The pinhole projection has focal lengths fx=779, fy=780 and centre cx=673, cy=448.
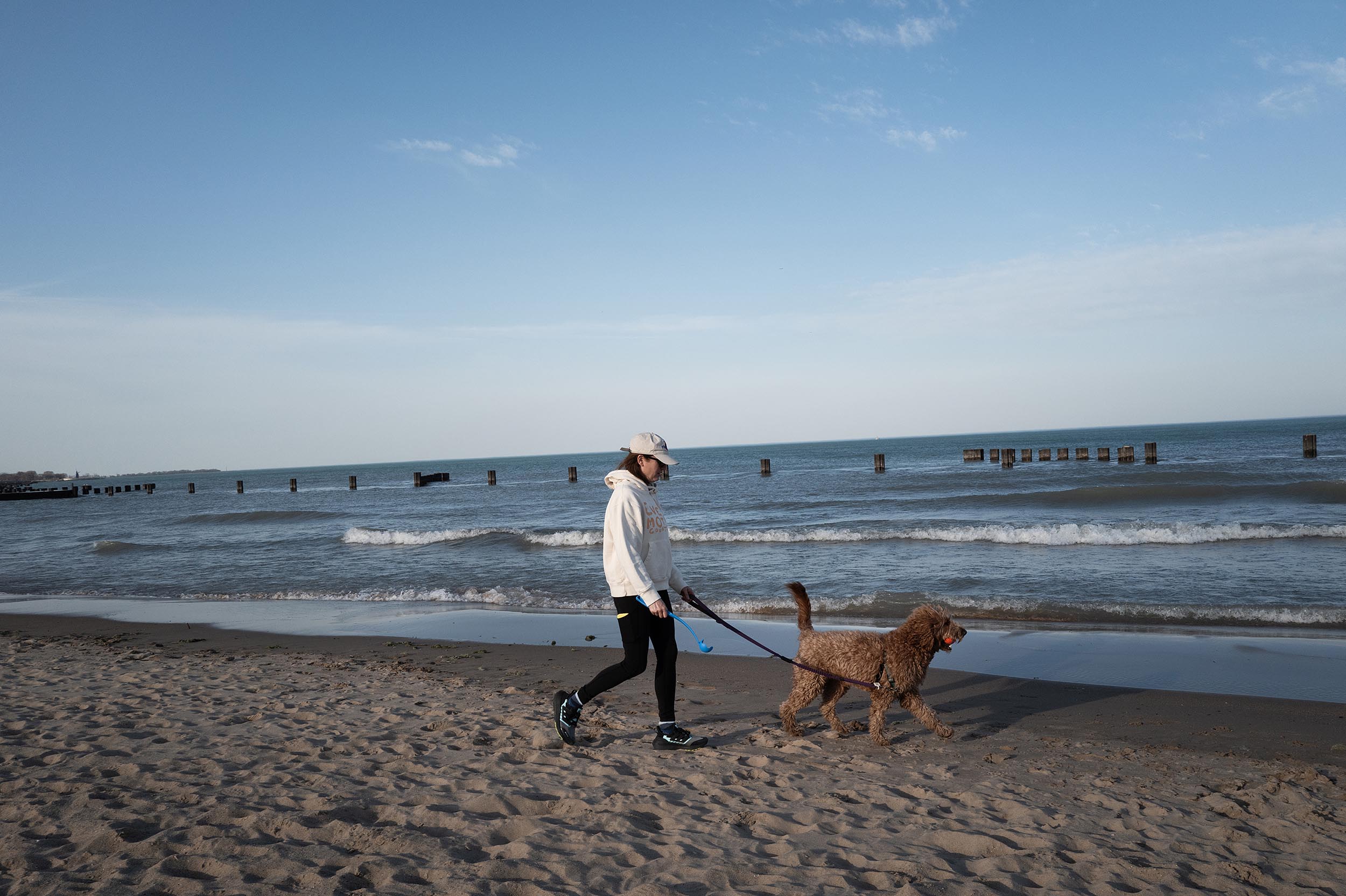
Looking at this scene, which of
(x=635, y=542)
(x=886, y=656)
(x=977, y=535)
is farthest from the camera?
(x=977, y=535)

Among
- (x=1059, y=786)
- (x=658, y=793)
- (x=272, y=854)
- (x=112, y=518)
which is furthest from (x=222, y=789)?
(x=112, y=518)

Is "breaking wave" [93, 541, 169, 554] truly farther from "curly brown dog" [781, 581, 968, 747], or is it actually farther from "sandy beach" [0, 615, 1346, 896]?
"curly brown dog" [781, 581, 968, 747]

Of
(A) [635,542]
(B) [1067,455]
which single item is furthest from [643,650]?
(B) [1067,455]

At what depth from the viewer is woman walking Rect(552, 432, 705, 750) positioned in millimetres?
4270

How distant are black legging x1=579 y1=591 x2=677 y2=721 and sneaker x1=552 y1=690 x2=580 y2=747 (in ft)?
0.40

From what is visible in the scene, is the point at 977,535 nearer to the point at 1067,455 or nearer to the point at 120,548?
the point at 120,548

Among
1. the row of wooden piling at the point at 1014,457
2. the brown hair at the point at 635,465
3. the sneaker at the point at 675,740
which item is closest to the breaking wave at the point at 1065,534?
the sneaker at the point at 675,740

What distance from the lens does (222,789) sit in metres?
3.76

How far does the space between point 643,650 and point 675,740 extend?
64cm

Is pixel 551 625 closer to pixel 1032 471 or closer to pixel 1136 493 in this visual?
pixel 1136 493

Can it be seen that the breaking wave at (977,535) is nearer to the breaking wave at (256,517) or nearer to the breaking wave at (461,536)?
the breaking wave at (461,536)

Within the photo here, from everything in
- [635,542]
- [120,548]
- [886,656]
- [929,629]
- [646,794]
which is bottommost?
[120,548]

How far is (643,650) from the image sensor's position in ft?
14.5

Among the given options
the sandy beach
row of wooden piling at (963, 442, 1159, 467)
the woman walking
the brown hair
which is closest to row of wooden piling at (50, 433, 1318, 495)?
row of wooden piling at (963, 442, 1159, 467)
